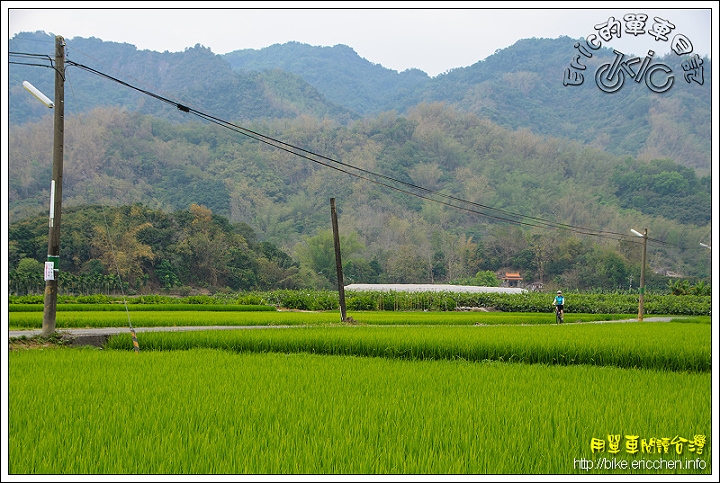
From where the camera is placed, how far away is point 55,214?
11977 millimetres

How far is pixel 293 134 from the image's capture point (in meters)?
122

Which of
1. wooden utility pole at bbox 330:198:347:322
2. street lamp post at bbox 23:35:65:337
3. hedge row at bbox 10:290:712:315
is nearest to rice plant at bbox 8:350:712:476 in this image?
street lamp post at bbox 23:35:65:337

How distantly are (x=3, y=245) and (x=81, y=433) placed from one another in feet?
7.47

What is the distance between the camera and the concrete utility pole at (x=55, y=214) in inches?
464

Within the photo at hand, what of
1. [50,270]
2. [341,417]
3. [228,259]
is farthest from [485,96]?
[341,417]

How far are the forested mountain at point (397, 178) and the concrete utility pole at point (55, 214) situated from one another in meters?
35.0

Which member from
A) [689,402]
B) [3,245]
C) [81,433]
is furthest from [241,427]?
[689,402]

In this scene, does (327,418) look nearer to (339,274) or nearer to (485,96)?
(339,274)

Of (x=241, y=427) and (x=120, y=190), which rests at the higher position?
(x=120, y=190)

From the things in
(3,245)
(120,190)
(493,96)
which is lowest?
(3,245)

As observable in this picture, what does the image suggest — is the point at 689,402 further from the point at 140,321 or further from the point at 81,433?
the point at 140,321

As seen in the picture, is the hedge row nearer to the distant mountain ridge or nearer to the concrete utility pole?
the concrete utility pole

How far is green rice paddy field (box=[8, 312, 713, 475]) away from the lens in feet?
13.9

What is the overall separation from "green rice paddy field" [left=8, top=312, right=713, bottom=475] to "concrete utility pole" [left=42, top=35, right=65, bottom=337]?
173 centimetres
